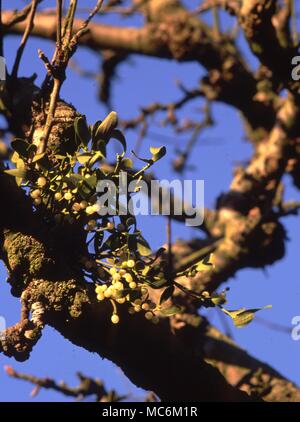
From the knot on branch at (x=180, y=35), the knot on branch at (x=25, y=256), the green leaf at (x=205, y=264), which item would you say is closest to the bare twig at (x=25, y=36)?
the knot on branch at (x=25, y=256)

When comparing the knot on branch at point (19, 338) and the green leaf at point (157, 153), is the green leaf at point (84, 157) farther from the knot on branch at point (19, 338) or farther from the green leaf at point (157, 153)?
the knot on branch at point (19, 338)

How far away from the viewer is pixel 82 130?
1.02 metres

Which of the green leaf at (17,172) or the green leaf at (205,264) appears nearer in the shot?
the green leaf at (17,172)

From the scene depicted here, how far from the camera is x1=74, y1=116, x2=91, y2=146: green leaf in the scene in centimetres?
102

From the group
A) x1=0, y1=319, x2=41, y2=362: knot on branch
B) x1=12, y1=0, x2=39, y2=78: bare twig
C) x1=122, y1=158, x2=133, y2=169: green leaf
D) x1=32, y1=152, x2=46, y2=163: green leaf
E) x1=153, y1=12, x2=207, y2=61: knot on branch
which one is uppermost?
x1=153, y1=12, x2=207, y2=61: knot on branch

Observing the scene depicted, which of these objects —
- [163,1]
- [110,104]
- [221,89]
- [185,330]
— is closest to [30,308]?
[185,330]

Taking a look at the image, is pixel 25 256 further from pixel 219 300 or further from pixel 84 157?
pixel 219 300

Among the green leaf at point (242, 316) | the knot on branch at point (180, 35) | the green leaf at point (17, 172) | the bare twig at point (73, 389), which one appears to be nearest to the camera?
the green leaf at point (17, 172)

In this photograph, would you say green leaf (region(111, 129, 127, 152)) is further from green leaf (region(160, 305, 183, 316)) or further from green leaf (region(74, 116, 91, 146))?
green leaf (region(160, 305, 183, 316))

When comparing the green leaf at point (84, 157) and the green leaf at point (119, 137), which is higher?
the green leaf at point (119, 137)

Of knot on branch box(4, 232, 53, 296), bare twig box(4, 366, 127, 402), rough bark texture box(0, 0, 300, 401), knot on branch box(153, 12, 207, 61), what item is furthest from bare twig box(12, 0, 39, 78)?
knot on branch box(153, 12, 207, 61)

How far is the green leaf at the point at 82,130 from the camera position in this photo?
1.02 m

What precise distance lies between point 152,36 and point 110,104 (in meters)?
Answer: 0.65

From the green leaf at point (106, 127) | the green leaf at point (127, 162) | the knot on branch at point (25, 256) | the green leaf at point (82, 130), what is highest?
the green leaf at point (106, 127)
